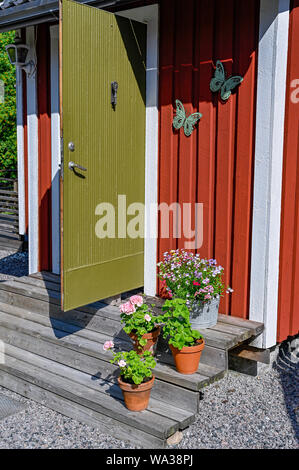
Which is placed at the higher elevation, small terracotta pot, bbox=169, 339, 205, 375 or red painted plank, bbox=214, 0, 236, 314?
red painted plank, bbox=214, 0, 236, 314

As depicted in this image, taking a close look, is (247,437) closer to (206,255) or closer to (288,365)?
(288,365)

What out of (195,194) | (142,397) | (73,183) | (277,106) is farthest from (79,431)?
(277,106)

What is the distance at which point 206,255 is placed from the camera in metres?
4.60

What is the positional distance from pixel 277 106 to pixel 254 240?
1039mm

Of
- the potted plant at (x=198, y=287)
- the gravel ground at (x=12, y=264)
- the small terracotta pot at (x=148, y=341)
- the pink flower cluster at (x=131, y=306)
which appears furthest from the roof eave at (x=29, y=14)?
the gravel ground at (x=12, y=264)

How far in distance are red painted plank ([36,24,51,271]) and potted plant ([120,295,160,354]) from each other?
218cm

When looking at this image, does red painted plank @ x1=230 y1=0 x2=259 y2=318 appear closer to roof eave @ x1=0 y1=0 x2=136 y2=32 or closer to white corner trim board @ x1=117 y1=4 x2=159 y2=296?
white corner trim board @ x1=117 y1=4 x2=159 y2=296

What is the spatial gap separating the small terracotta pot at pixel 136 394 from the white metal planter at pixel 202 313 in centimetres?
74

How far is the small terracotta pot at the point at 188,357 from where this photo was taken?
3.71m

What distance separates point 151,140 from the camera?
4.81m

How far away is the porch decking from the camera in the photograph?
3.55m

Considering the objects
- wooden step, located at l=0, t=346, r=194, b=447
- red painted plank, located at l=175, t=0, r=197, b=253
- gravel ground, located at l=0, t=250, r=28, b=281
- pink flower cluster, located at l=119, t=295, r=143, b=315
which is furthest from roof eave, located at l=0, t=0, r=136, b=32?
gravel ground, located at l=0, t=250, r=28, b=281

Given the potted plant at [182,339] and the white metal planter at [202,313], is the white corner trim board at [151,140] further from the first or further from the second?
the potted plant at [182,339]

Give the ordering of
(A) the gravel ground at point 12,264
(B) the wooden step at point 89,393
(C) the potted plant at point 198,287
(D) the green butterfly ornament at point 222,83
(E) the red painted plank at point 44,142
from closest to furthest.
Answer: (B) the wooden step at point 89,393, (C) the potted plant at point 198,287, (D) the green butterfly ornament at point 222,83, (E) the red painted plank at point 44,142, (A) the gravel ground at point 12,264
